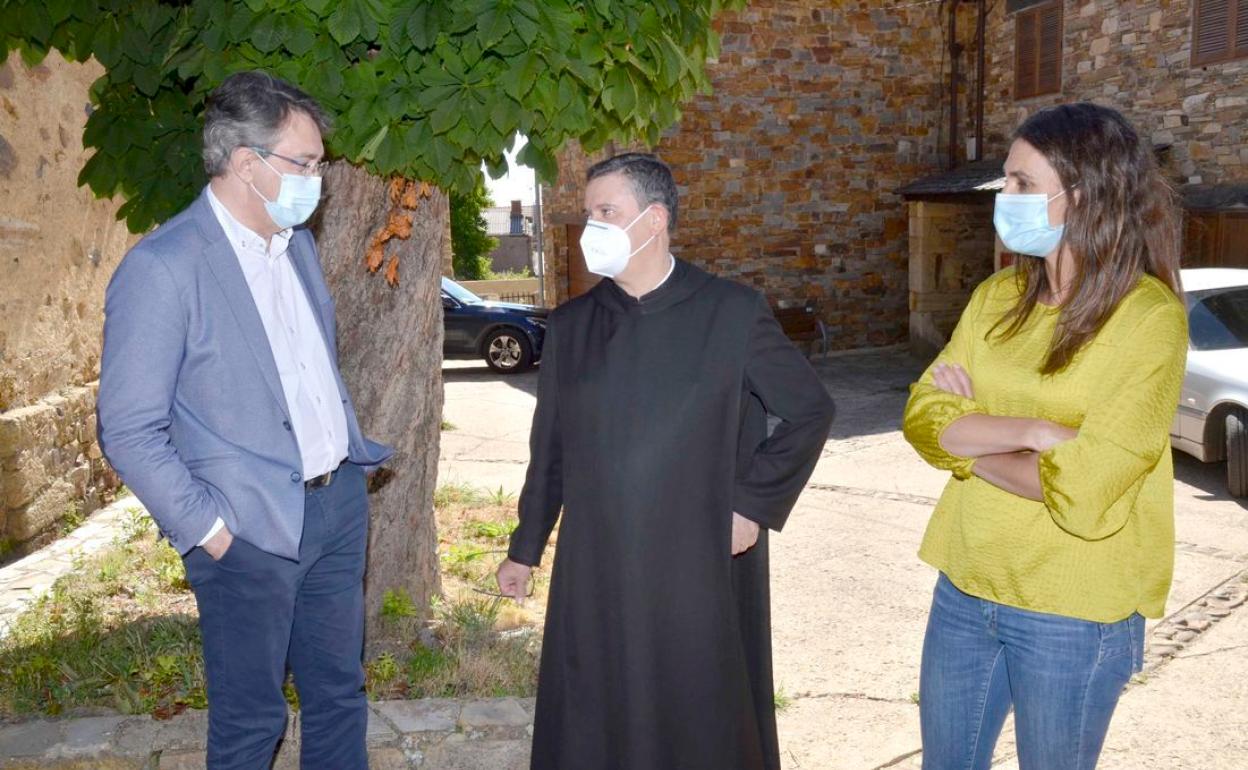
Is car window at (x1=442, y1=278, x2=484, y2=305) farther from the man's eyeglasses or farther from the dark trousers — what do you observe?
the man's eyeglasses

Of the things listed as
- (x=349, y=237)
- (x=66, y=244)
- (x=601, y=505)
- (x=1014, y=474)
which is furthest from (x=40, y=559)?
(x=1014, y=474)

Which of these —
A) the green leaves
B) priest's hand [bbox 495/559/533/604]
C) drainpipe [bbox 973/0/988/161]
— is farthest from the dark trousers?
drainpipe [bbox 973/0/988/161]

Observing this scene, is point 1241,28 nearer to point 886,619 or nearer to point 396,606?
point 886,619

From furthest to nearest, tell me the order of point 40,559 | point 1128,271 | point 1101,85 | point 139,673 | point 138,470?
point 1101,85 < point 40,559 < point 139,673 < point 138,470 < point 1128,271

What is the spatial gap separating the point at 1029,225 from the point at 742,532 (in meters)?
1.03

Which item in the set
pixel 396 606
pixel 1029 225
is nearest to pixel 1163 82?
pixel 396 606

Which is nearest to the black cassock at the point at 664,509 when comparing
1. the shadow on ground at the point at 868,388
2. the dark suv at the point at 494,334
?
the shadow on ground at the point at 868,388

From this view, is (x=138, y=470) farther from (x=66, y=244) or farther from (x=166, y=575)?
(x=66, y=244)

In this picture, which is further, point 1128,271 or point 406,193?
point 406,193

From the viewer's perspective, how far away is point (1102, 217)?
2.47m

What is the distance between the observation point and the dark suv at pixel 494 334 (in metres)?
15.9

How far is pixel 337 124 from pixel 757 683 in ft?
7.23

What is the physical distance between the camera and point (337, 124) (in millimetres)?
3717

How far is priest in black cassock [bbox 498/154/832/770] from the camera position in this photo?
2.88 metres
